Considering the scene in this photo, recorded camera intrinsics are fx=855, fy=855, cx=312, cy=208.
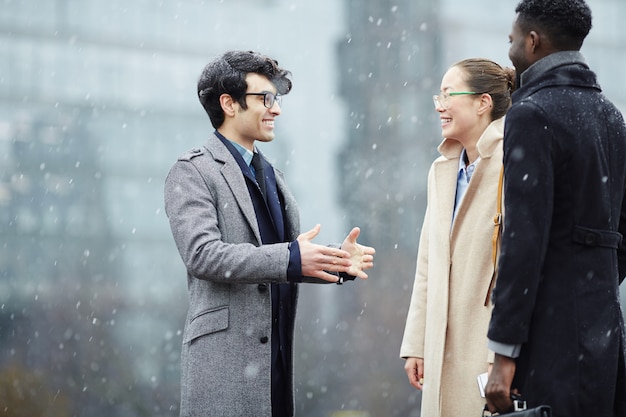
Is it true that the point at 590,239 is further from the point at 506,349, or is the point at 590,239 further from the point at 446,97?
the point at 446,97

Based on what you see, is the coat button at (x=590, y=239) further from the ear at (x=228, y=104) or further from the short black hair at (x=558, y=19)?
the ear at (x=228, y=104)

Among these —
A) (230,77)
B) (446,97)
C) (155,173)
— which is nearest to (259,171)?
(230,77)

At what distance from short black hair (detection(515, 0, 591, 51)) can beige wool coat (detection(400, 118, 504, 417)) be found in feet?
2.24

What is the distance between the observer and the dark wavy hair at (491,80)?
10.6 ft

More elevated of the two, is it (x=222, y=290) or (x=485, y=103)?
(x=485, y=103)

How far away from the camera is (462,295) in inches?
120

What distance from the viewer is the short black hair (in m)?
2.40

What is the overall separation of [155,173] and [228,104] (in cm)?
1740

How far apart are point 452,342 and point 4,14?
15.9 metres

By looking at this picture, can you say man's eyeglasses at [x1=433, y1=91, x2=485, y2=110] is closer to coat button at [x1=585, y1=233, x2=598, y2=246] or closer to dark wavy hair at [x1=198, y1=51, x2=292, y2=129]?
dark wavy hair at [x1=198, y1=51, x2=292, y2=129]

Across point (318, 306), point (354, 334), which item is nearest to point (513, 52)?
point (318, 306)

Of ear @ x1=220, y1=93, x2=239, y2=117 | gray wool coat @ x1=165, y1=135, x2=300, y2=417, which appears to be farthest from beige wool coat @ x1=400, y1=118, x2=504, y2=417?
ear @ x1=220, y1=93, x2=239, y2=117

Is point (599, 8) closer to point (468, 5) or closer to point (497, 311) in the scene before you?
point (468, 5)

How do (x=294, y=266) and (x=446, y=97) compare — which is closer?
(x=294, y=266)
